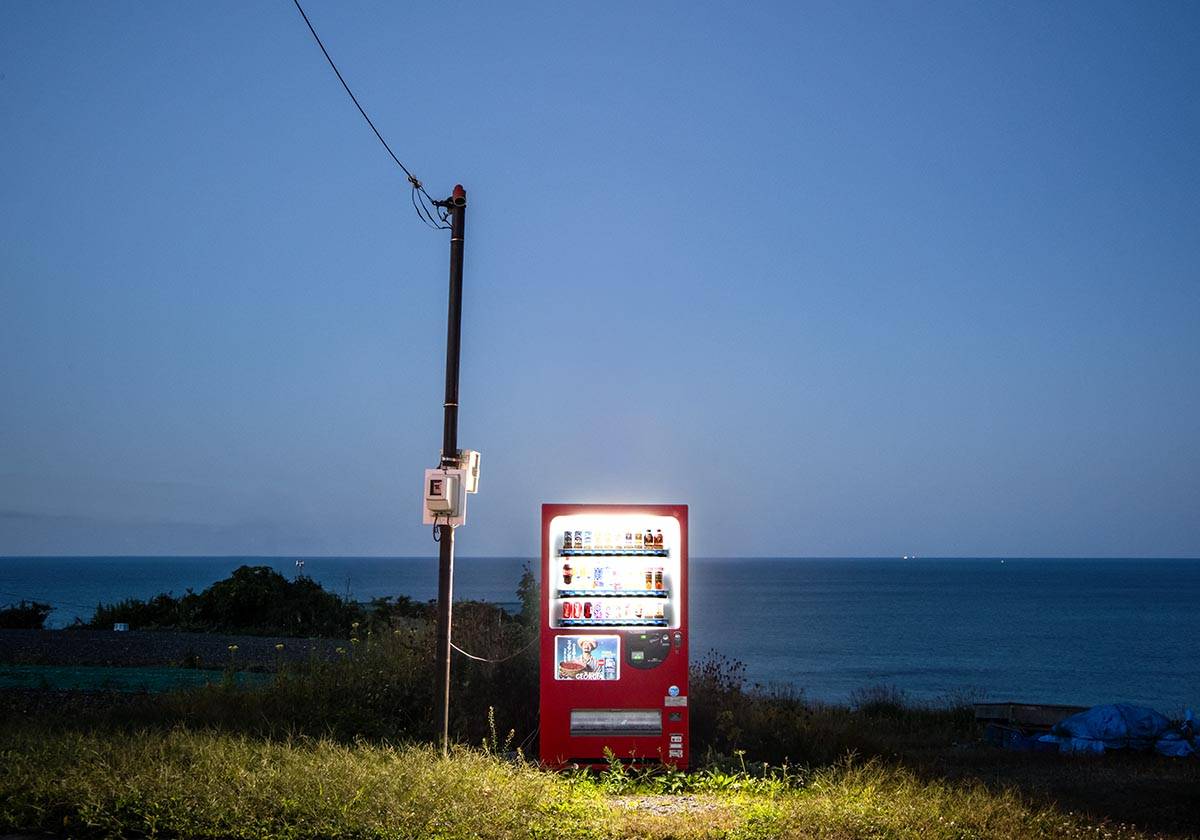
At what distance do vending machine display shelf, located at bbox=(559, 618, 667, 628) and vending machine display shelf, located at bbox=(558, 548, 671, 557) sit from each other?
586mm

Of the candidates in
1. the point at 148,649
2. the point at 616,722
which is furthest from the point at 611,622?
the point at 148,649

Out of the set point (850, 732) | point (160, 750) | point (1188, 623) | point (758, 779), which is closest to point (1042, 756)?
point (850, 732)

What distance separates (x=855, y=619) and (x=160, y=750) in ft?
263

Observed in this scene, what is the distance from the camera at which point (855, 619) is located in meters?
82.5

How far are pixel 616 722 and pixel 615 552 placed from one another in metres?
1.50

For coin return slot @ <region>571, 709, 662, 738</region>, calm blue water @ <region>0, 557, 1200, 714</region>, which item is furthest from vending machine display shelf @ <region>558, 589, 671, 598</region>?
calm blue water @ <region>0, 557, 1200, 714</region>

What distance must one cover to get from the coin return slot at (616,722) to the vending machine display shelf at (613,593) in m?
1.00

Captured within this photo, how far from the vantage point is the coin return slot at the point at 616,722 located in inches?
352

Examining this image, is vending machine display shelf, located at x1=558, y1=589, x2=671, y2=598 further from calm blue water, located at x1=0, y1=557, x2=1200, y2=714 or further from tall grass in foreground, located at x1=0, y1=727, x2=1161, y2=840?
calm blue water, located at x1=0, y1=557, x2=1200, y2=714

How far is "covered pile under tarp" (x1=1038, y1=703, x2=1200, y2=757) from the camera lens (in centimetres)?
1124

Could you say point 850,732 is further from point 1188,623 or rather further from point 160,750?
point 1188,623

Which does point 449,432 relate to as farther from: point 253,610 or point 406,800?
point 253,610

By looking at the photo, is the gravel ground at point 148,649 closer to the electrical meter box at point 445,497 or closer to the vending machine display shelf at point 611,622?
the vending machine display shelf at point 611,622

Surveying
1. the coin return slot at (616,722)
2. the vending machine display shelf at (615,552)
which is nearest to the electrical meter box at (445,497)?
the vending machine display shelf at (615,552)
